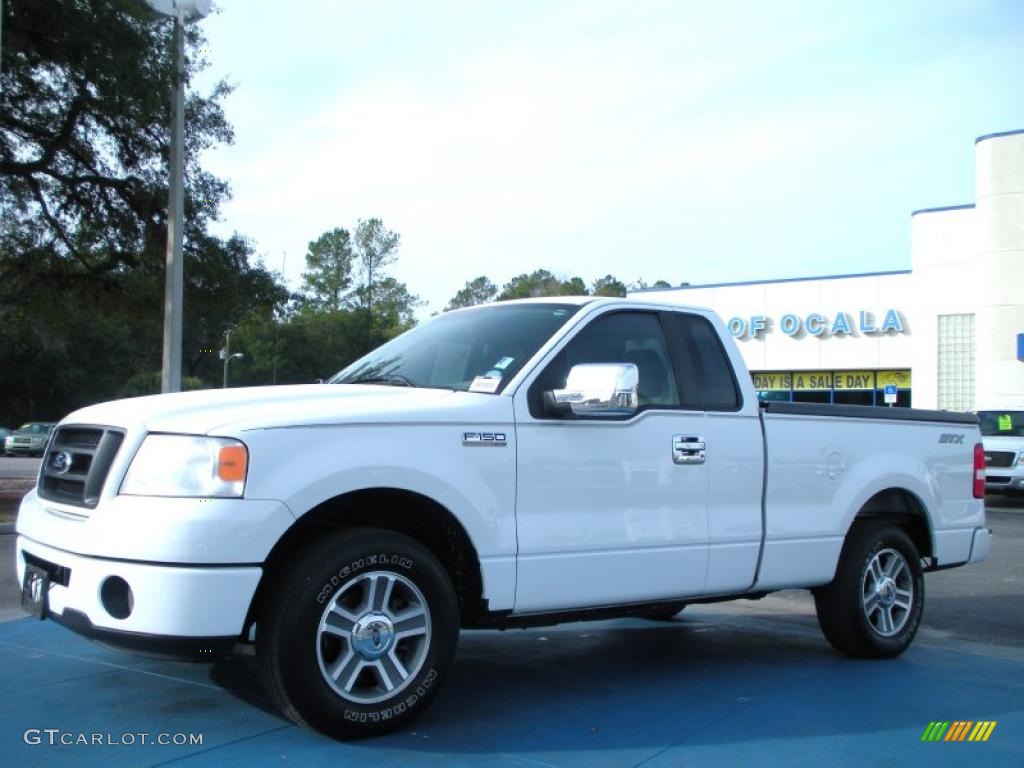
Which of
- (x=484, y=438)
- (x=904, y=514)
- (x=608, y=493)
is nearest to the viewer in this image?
(x=484, y=438)

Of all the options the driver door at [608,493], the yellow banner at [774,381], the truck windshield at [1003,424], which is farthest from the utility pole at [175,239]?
the yellow banner at [774,381]

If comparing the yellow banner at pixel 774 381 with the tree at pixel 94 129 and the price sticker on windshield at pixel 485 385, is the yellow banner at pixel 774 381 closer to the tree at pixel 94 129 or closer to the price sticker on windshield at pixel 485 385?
the tree at pixel 94 129

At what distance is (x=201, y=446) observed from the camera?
4008 mm

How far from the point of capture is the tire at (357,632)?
4031 millimetres

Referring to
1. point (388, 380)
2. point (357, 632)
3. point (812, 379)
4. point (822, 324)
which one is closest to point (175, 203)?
point (388, 380)

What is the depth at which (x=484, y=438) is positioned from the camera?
4609mm

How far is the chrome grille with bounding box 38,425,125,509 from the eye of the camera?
13.8 ft

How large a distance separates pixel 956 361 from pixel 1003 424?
1179 centimetres

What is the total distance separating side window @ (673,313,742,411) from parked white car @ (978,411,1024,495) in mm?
14892

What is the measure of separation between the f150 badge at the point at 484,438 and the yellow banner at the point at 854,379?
32693mm

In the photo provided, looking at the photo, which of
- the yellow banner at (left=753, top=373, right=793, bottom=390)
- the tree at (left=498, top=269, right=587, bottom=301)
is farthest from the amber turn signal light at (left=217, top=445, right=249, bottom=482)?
the tree at (left=498, top=269, right=587, bottom=301)

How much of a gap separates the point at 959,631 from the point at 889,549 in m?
1.81

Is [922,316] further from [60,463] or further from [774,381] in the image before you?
[60,463]

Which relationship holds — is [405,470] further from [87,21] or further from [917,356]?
[917,356]
